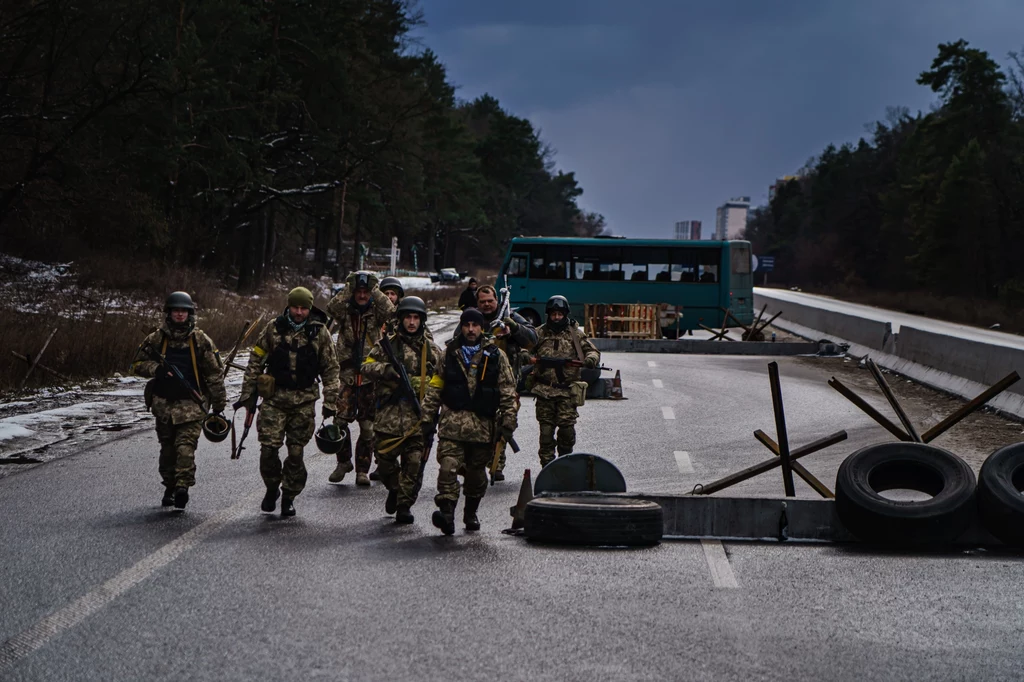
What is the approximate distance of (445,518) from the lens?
9055mm

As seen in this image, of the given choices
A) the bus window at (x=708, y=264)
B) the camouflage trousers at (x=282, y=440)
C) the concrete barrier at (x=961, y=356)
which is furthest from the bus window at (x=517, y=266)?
the camouflage trousers at (x=282, y=440)

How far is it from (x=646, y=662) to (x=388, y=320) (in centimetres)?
592

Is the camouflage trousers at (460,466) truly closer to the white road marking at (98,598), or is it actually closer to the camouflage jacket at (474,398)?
the camouflage jacket at (474,398)

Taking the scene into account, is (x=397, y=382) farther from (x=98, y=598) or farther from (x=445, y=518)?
(x=98, y=598)

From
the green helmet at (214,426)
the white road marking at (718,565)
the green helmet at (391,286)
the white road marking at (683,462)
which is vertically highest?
the green helmet at (391,286)

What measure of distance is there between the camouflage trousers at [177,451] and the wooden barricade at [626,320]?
2753 centimetres

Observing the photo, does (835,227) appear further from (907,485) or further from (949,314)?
(907,485)

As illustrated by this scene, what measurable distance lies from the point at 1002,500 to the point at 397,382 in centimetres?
430

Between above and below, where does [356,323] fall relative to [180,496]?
above

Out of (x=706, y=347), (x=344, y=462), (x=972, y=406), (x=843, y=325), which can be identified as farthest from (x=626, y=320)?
(x=972, y=406)

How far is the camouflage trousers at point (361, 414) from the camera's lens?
11.4 m

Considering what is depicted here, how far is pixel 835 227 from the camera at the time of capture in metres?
123

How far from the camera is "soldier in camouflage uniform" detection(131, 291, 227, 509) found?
10.0 meters

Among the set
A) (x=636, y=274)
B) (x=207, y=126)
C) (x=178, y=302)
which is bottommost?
(x=636, y=274)
